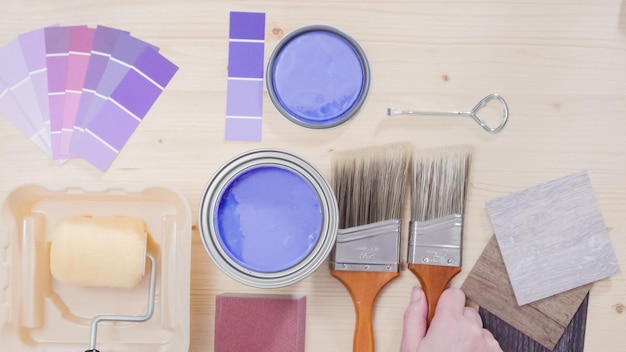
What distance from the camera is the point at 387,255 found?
0.84m

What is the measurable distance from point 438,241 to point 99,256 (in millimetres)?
422

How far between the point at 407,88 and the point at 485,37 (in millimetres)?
125

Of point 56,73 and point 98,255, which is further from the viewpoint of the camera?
point 56,73

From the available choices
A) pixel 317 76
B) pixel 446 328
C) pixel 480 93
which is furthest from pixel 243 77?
pixel 446 328

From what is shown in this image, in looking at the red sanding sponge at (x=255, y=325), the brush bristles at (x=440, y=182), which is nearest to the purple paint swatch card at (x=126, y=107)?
the red sanding sponge at (x=255, y=325)

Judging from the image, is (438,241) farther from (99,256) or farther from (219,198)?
(99,256)

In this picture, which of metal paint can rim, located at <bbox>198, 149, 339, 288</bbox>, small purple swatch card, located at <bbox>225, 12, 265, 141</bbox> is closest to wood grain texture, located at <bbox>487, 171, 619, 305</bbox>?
metal paint can rim, located at <bbox>198, 149, 339, 288</bbox>

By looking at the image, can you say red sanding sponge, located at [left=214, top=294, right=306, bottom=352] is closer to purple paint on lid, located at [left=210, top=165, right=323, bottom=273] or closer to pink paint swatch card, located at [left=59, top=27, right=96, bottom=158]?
purple paint on lid, located at [left=210, top=165, right=323, bottom=273]

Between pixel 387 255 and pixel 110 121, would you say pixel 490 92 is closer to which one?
pixel 387 255

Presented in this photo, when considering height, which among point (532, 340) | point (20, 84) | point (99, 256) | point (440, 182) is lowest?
point (532, 340)

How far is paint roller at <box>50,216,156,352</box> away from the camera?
77 cm

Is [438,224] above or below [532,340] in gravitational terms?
above

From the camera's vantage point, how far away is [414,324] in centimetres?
84

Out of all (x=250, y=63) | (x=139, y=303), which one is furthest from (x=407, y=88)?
(x=139, y=303)
